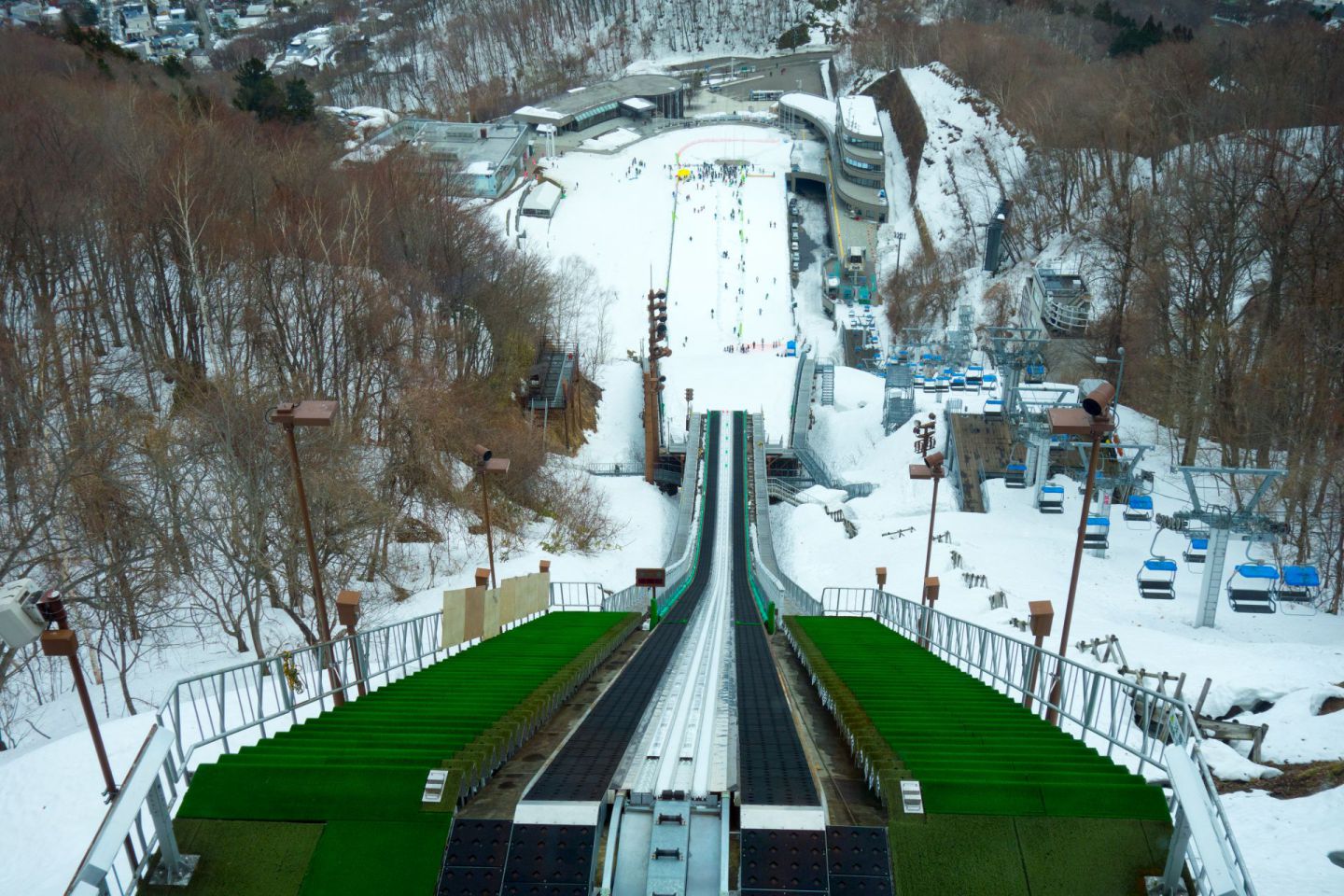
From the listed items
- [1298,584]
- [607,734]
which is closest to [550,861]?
[607,734]

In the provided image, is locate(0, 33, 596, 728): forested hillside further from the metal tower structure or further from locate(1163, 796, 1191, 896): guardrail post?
the metal tower structure

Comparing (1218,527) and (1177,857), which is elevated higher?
(1177,857)

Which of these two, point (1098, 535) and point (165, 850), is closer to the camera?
point (165, 850)

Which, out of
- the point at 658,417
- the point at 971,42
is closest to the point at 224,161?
Result: the point at 658,417

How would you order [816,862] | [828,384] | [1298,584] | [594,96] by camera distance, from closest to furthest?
[816,862] → [1298,584] → [828,384] → [594,96]

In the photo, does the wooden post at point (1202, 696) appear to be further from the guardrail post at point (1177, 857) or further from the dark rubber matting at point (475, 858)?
the dark rubber matting at point (475, 858)

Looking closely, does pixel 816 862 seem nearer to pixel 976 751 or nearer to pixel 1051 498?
pixel 976 751
